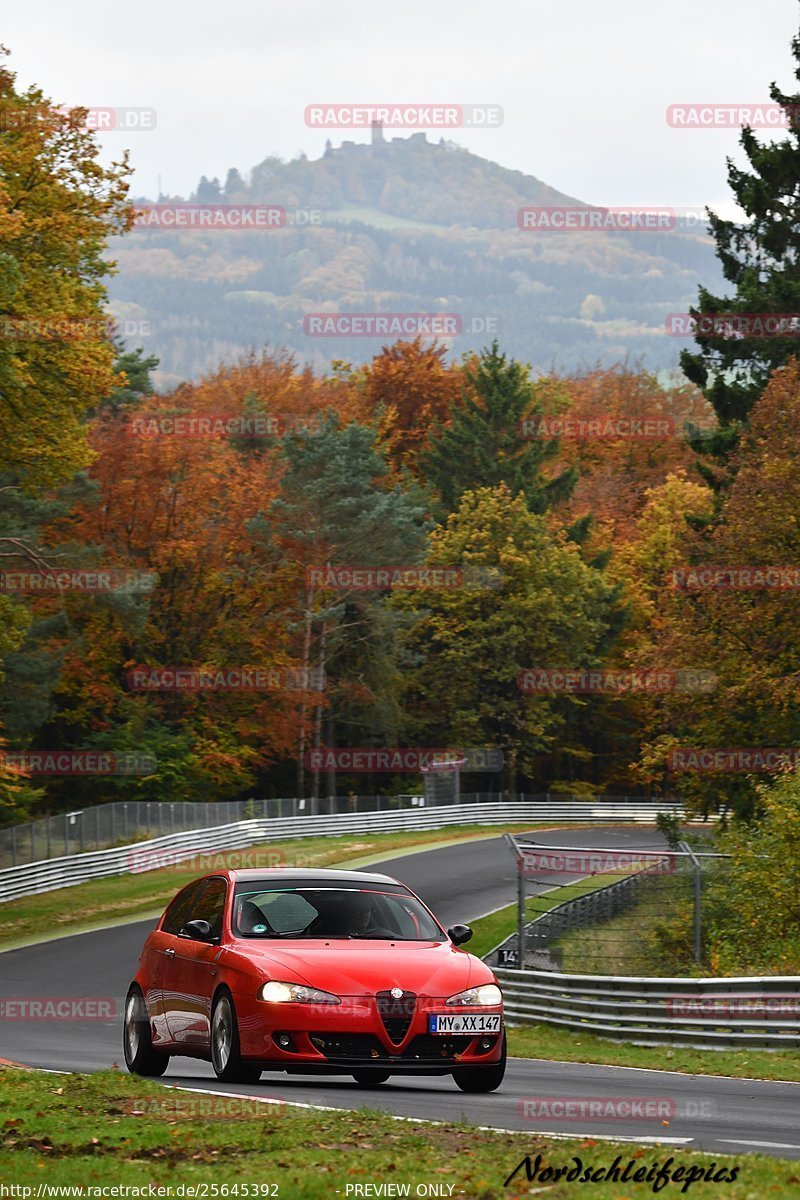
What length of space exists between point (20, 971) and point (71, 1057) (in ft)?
55.3

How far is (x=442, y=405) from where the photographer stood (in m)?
93.4

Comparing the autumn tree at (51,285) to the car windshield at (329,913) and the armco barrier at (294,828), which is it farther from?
the car windshield at (329,913)

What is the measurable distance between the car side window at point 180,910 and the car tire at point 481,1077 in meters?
2.71

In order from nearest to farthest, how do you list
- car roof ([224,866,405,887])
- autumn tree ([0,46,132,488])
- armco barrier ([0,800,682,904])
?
1. car roof ([224,866,405,887])
2. autumn tree ([0,46,132,488])
3. armco barrier ([0,800,682,904])

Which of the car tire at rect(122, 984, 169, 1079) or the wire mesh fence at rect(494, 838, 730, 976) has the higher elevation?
the car tire at rect(122, 984, 169, 1079)

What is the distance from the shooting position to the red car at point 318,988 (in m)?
12.0

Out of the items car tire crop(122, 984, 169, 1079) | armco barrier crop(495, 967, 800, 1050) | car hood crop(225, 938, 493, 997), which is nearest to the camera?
A: car hood crop(225, 938, 493, 997)

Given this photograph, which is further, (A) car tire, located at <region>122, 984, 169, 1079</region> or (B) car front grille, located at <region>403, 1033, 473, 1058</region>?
(A) car tire, located at <region>122, 984, 169, 1079</region>

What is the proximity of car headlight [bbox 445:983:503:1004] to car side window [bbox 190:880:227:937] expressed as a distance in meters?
1.98

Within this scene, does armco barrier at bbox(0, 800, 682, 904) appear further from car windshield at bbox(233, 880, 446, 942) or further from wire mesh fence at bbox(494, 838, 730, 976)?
car windshield at bbox(233, 880, 446, 942)

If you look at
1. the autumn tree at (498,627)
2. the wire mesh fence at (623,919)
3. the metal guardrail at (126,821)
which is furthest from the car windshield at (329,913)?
the autumn tree at (498,627)

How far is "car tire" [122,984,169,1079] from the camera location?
14.0 meters


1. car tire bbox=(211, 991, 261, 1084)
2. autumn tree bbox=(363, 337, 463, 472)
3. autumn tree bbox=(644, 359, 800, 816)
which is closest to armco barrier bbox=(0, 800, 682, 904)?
autumn tree bbox=(644, 359, 800, 816)

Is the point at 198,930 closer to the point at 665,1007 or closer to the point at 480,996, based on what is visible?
the point at 480,996
